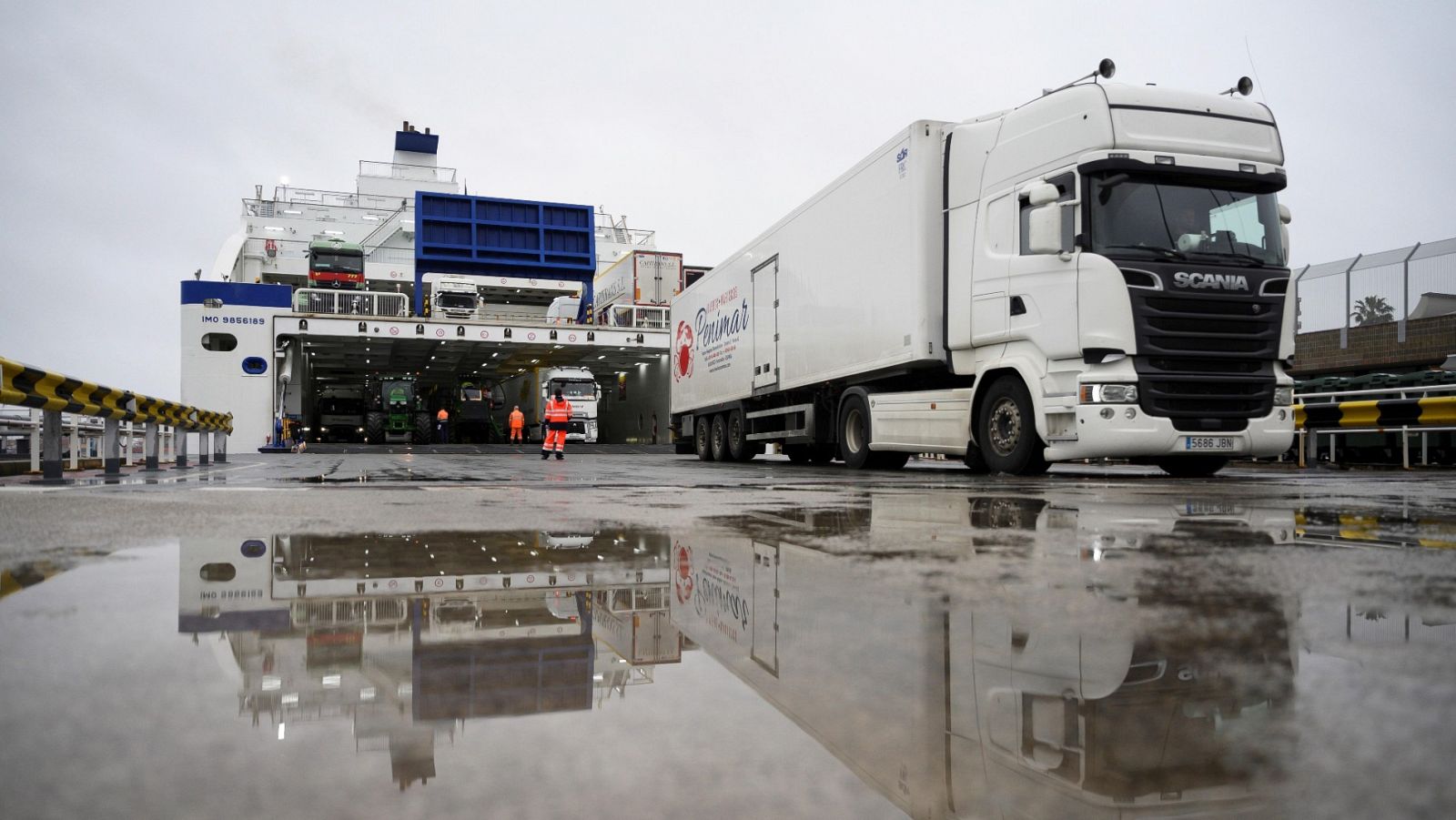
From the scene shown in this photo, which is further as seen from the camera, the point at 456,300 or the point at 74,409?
the point at 456,300

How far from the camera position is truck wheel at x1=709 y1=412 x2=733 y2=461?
59.0ft

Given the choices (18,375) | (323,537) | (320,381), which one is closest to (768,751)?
(323,537)

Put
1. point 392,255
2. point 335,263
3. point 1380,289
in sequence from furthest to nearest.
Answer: point 392,255
point 335,263
point 1380,289

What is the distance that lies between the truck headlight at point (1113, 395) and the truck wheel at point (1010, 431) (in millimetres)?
725

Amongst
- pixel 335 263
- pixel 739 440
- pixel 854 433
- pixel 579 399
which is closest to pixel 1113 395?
pixel 854 433

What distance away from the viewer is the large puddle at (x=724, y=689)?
1.12 meters

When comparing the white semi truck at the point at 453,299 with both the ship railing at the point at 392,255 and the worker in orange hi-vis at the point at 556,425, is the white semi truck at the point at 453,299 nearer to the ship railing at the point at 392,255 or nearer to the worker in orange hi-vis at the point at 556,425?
the ship railing at the point at 392,255

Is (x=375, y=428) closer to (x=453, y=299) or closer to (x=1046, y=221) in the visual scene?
(x=453, y=299)

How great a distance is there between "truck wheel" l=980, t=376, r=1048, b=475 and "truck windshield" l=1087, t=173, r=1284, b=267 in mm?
1638

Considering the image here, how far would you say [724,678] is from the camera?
65.1 inches

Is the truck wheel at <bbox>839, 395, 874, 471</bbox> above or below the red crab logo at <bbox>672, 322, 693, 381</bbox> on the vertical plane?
below

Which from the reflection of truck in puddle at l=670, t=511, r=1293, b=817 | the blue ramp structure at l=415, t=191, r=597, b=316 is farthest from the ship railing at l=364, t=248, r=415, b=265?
the reflection of truck in puddle at l=670, t=511, r=1293, b=817

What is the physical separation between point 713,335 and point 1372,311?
15118 millimetres

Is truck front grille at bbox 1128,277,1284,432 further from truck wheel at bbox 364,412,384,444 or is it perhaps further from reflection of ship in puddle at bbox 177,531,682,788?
truck wheel at bbox 364,412,384,444
